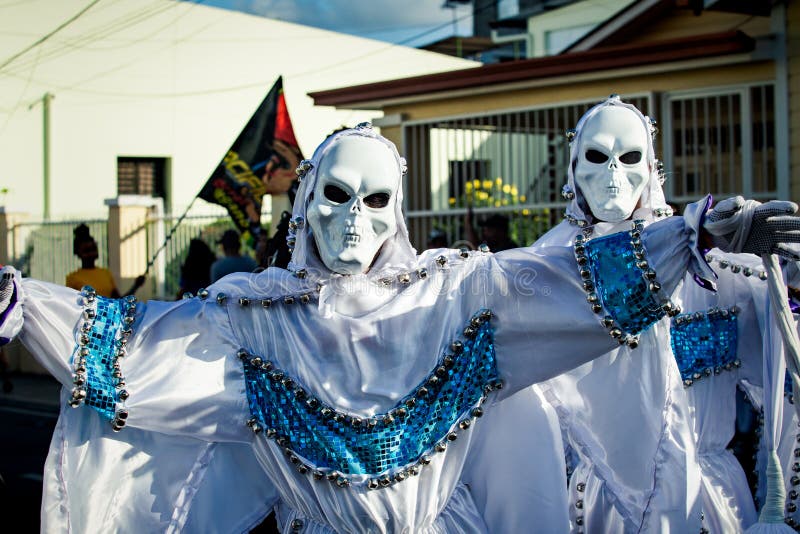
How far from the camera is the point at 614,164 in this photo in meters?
4.56

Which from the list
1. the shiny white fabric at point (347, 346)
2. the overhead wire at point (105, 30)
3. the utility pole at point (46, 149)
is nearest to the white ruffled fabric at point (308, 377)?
the shiny white fabric at point (347, 346)

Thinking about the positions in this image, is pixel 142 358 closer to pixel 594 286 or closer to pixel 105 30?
pixel 594 286

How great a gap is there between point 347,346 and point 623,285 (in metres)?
0.85

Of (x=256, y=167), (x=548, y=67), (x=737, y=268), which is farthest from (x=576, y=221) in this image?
(x=548, y=67)

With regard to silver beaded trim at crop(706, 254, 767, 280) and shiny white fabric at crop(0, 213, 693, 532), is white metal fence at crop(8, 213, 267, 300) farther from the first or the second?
shiny white fabric at crop(0, 213, 693, 532)

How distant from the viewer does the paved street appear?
6.88 metres

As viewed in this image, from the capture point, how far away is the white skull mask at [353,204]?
3.30 metres

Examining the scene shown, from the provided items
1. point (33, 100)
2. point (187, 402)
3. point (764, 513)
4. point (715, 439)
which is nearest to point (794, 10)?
point (715, 439)

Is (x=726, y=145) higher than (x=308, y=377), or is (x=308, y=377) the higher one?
(x=726, y=145)

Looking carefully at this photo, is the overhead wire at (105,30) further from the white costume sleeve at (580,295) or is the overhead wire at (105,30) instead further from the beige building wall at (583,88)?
the white costume sleeve at (580,295)

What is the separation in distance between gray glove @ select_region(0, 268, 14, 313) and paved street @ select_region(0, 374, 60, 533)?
239 centimetres

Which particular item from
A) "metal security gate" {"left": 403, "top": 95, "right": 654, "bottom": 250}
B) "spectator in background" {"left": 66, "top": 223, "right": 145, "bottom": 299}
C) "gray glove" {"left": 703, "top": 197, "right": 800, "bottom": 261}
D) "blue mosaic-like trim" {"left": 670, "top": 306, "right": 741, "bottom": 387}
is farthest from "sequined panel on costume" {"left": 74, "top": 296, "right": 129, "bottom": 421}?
"metal security gate" {"left": 403, "top": 95, "right": 654, "bottom": 250}

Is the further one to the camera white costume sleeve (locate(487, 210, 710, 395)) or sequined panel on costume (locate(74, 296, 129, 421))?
sequined panel on costume (locate(74, 296, 129, 421))

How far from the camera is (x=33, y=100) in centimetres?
1880
